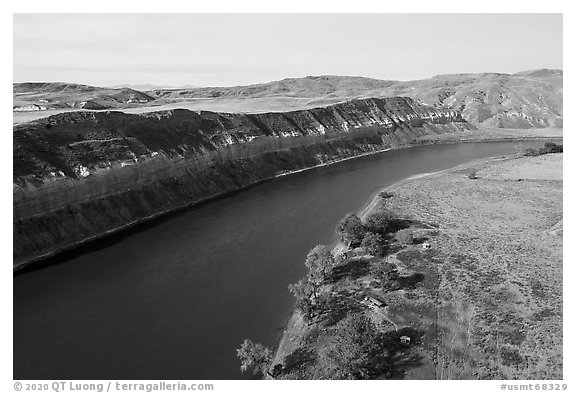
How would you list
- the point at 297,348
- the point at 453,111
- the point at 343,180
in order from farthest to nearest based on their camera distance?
the point at 453,111
the point at 343,180
the point at 297,348

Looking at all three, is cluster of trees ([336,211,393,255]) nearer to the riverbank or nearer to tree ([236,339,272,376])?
the riverbank

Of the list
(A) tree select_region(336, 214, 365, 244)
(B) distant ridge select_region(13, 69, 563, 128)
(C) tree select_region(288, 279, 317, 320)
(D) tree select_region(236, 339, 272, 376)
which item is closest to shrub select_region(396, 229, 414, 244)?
(A) tree select_region(336, 214, 365, 244)

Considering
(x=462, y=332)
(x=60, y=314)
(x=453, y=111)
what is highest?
(x=453, y=111)

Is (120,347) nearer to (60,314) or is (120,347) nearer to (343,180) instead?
(60,314)

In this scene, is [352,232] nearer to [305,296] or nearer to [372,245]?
[372,245]

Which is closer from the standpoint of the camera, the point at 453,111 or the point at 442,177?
the point at 442,177

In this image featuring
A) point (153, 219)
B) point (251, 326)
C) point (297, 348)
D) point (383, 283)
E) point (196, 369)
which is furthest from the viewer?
point (153, 219)

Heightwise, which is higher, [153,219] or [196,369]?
[153,219]

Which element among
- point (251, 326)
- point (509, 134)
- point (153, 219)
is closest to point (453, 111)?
point (509, 134)
